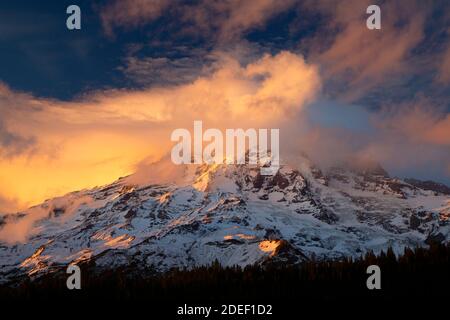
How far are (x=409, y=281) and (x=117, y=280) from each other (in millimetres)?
55843

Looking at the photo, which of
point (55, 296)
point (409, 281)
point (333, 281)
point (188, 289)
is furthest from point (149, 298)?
point (409, 281)

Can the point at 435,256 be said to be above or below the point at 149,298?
above

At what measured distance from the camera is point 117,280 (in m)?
127

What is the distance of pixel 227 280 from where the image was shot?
Result: 128500 mm
